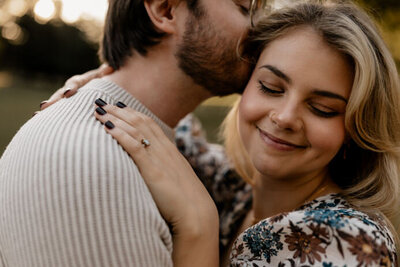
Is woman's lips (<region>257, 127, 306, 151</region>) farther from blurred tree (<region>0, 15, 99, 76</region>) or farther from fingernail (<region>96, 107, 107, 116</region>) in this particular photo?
blurred tree (<region>0, 15, 99, 76</region>)

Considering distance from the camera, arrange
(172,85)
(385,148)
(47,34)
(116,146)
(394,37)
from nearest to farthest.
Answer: (116,146)
(385,148)
(172,85)
(394,37)
(47,34)

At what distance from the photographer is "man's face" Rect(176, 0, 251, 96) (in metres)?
2.37

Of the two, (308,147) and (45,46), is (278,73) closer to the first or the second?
(308,147)

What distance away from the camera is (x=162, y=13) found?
239cm

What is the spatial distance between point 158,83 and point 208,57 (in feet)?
1.03

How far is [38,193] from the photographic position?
152 centimetres

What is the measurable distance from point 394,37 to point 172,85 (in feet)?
37.4

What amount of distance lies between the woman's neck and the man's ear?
1.04 meters

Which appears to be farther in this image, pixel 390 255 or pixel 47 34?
pixel 47 34

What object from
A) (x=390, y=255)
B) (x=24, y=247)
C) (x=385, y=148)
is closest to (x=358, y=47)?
(x=385, y=148)

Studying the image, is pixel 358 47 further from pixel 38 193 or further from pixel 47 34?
pixel 47 34

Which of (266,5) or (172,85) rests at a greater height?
(266,5)

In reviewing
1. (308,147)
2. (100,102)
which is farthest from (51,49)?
(308,147)

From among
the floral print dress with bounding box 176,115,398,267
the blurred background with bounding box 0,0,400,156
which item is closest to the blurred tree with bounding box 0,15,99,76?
the blurred background with bounding box 0,0,400,156
